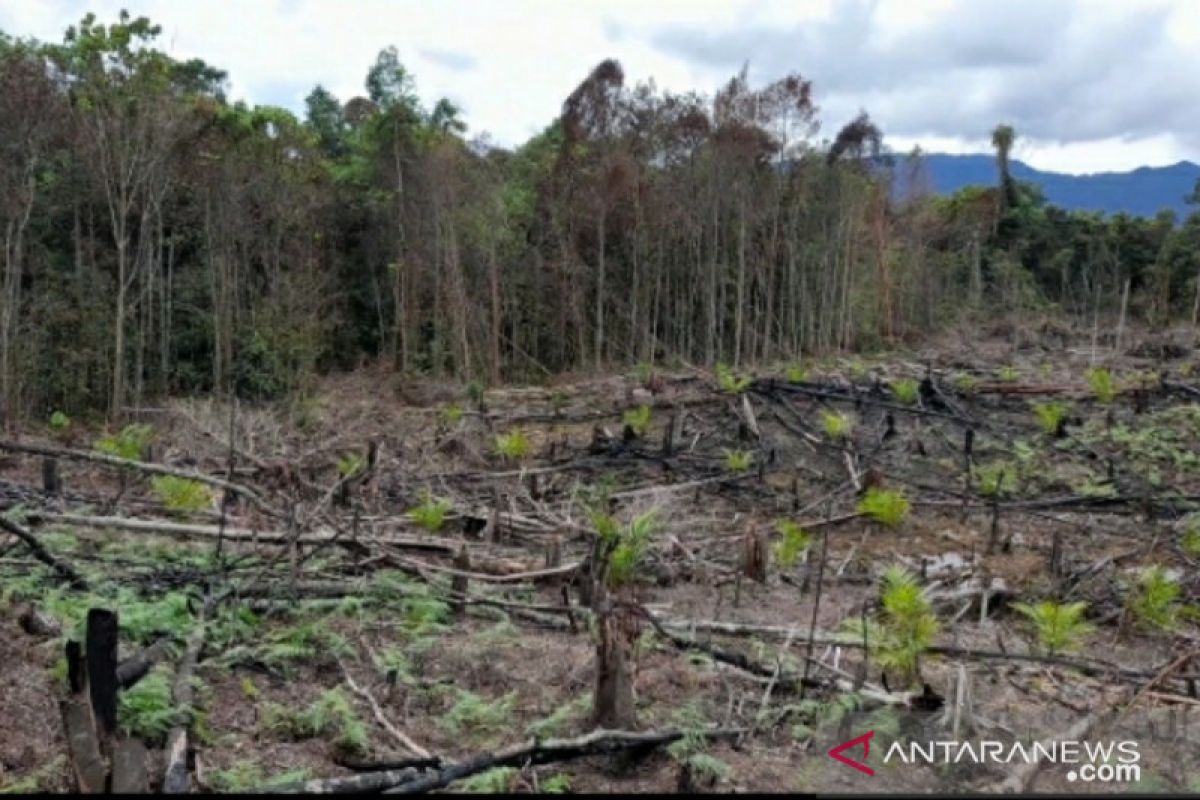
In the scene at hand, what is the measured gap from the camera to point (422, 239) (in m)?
19.9

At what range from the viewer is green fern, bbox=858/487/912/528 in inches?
335

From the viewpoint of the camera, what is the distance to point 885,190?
2628 cm

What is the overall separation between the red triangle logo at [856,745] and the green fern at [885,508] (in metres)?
4.67

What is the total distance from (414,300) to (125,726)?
17.1 m

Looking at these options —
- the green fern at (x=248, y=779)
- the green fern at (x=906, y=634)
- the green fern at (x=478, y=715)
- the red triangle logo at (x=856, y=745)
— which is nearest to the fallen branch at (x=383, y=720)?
the green fern at (x=478, y=715)

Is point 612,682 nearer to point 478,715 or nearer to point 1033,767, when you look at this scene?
point 478,715

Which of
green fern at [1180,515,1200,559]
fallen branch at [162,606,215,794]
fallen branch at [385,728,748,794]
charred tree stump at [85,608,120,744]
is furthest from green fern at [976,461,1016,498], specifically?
charred tree stump at [85,608,120,744]

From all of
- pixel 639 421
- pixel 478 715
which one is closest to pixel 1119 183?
pixel 639 421

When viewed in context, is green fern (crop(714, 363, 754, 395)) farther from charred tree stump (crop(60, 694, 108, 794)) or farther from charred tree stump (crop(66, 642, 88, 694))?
Result: charred tree stump (crop(60, 694, 108, 794))

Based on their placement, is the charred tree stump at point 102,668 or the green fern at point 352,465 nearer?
the charred tree stump at point 102,668

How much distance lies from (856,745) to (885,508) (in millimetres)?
4814

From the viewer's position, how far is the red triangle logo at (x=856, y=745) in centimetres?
379

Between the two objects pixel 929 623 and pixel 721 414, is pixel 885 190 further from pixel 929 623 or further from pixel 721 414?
pixel 929 623

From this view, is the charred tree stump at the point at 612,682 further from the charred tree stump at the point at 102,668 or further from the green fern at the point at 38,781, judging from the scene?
the green fern at the point at 38,781
